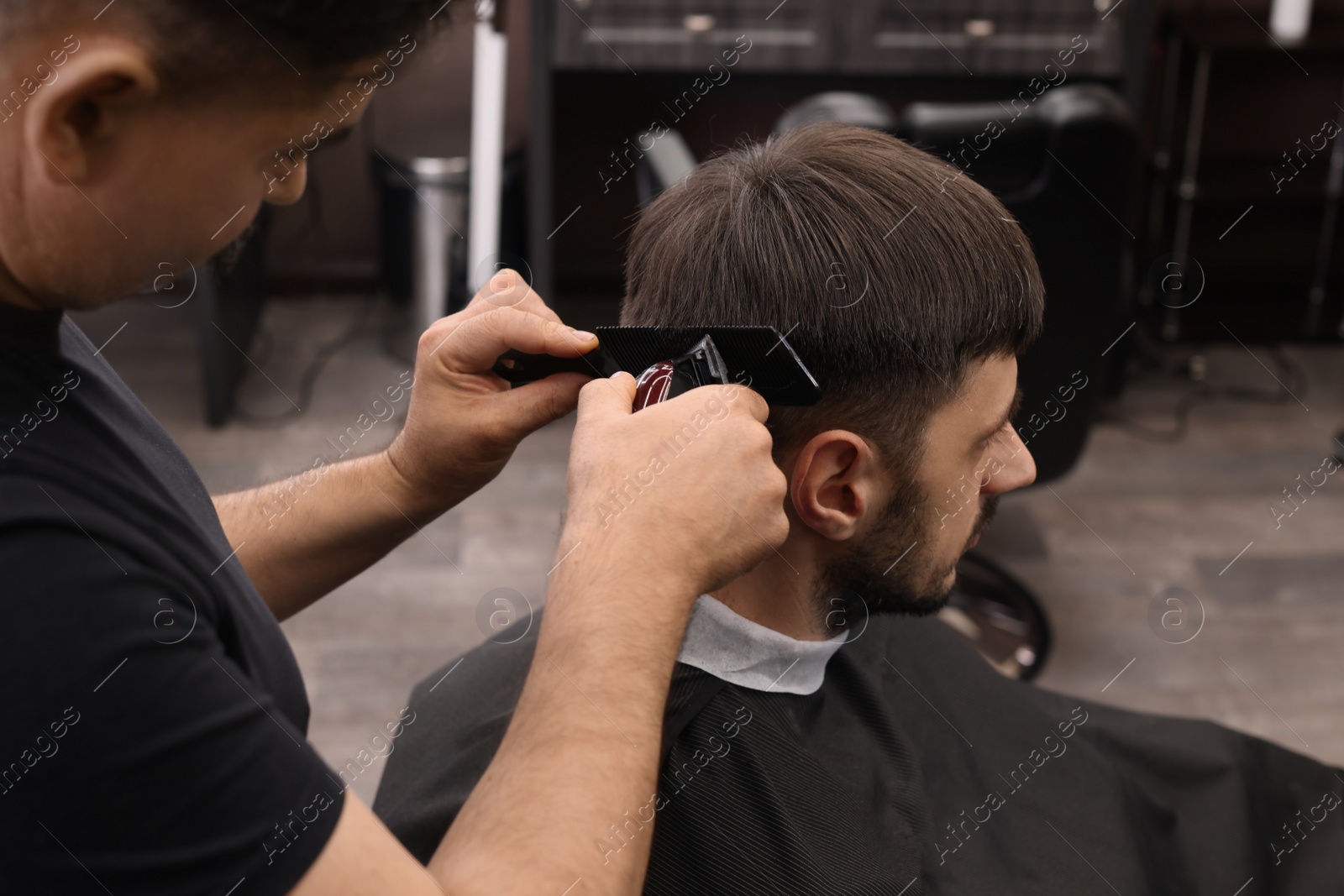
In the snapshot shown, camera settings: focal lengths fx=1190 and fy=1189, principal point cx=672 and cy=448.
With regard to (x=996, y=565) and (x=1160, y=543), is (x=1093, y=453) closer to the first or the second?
(x=1160, y=543)

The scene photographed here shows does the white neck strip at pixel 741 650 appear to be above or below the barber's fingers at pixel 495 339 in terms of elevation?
below

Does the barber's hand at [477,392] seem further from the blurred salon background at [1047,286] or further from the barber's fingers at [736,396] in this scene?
the blurred salon background at [1047,286]

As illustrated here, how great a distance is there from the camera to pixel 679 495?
2.70ft

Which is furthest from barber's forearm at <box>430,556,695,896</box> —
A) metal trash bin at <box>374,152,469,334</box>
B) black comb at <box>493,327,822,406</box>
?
metal trash bin at <box>374,152,469,334</box>

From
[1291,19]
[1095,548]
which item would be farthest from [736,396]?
[1291,19]

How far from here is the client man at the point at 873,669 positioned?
109 cm

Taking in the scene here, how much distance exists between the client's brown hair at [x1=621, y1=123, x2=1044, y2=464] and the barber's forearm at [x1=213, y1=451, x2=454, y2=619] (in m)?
0.30

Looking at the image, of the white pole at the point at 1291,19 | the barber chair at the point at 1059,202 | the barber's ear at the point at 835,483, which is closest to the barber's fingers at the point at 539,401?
the barber's ear at the point at 835,483

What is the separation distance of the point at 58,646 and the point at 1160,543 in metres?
2.75

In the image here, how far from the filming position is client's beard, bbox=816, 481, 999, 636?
1.21m

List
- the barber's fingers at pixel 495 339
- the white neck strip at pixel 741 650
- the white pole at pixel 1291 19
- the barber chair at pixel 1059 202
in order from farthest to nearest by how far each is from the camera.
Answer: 1. the white pole at pixel 1291 19
2. the barber chair at pixel 1059 202
3. the white neck strip at pixel 741 650
4. the barber's fingers at pixel 495 339

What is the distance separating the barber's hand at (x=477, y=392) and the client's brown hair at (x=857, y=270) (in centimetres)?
14

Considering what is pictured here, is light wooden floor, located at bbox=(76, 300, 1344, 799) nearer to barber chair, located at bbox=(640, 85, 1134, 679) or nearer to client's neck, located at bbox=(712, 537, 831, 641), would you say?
barber chair, located at bbox=(640, 85, 1134, 679)

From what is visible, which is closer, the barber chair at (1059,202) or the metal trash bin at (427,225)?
the barber chair at (1059,202)
